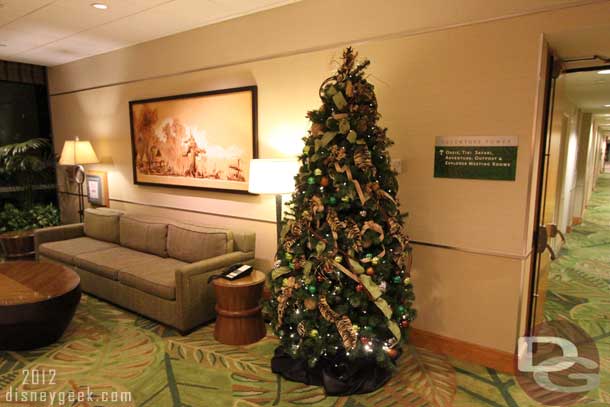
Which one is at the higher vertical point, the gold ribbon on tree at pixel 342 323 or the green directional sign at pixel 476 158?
the green directional sign at pixel 476 158

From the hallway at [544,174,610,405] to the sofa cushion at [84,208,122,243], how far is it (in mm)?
4653

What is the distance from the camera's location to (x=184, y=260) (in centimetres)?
387

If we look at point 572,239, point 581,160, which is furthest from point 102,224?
point 581,160

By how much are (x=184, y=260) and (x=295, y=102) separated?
1.88 meters

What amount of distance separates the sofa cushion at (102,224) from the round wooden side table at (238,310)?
2186 mm

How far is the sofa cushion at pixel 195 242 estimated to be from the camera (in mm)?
3635

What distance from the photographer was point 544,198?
2.80 m

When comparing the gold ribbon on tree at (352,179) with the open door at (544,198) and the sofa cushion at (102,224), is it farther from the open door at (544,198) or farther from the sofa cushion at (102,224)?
the sofa cushion at (102,224)

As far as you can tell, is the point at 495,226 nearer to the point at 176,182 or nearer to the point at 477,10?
the point at 477,10

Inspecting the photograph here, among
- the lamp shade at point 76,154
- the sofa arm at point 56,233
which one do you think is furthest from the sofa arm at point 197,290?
the lamp shade at point 76,154

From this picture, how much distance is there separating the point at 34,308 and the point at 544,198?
12.3ft

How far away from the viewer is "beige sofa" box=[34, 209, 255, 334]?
3250mm

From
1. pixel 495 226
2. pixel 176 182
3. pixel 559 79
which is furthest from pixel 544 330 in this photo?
pixel 176 182

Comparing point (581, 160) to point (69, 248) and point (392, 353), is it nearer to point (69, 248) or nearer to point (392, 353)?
point (392, 353)
